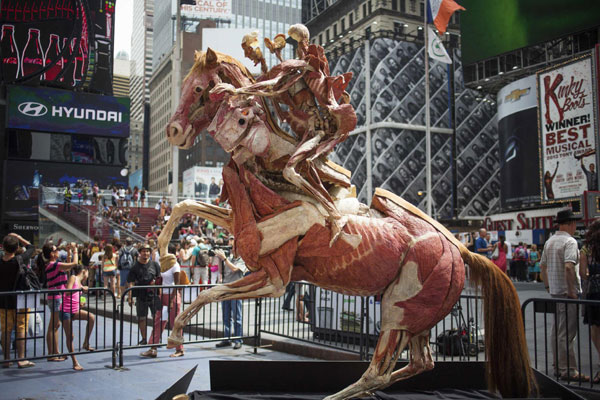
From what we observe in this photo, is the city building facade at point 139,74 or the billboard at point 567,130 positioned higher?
the city building facade at point 139,74

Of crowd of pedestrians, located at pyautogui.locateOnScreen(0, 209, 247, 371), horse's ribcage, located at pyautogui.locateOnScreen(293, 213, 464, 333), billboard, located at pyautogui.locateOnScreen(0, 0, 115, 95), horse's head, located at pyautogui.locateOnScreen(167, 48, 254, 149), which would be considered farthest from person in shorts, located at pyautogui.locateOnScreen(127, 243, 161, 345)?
billboard, located at pyautogui.locateOnScreen(0, 0, 115, 95)

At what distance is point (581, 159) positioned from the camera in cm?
2930

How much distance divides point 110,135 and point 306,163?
134 ft

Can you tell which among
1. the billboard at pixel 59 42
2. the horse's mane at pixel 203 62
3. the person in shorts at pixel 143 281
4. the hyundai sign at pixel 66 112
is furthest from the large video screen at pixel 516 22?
the horse's mane at pixel 203 62

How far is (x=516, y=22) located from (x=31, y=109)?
34.8 meters

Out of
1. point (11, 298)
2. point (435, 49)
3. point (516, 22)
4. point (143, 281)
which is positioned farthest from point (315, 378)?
point (516, 22)

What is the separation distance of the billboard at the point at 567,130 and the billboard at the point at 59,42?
3200cm

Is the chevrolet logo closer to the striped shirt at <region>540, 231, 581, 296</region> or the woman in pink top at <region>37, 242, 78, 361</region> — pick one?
the striped shirt at <region>540, 231, 581, 296</region>

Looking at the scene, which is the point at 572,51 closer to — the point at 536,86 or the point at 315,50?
the point at 536,86

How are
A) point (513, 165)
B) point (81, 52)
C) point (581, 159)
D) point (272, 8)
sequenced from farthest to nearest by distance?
point (272, 8), point (81, 52), point (513, 165), point (581, 159)

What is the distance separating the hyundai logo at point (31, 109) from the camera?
1495 inches

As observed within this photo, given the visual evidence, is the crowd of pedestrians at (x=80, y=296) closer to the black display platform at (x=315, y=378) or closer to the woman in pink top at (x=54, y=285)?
the woman in pink top at (x=54, y=285)

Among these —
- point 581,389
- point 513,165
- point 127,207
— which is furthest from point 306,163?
point 513,165

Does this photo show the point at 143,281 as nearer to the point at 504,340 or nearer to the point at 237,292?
the point at 237,292
